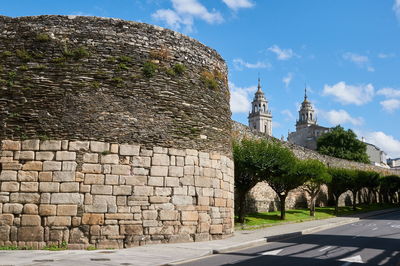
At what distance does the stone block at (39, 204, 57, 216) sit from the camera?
11930 mm

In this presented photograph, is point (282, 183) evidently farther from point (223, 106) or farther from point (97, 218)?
point (97, 218)

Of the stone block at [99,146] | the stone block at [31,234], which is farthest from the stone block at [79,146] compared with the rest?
the stone block at [31,234]

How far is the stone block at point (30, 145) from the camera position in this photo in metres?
12.3

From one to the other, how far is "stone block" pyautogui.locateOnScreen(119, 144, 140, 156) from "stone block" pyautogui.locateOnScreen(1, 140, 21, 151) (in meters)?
2.87

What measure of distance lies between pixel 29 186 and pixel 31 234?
4.32 ft

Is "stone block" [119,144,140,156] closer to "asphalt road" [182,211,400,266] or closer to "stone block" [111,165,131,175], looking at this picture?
"stone block" [111,165,131,175]

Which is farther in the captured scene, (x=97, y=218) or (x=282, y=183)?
(x=282, y=183)

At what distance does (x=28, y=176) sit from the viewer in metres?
12.1

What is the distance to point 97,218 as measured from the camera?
1213cm

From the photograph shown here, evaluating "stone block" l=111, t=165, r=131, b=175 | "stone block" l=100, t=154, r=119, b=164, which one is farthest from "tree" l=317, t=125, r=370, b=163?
"stone block" l=100, t=154, r=119, b=164

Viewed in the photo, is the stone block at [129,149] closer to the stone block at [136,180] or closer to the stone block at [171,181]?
the stone block at [136,180]

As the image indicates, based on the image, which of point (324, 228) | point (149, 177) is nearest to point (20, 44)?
point (149, 177)

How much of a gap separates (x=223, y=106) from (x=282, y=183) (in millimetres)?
13769

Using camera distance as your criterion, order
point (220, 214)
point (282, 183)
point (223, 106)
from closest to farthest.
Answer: point (220, 214) < point (223, 106) < point (282, 183)
